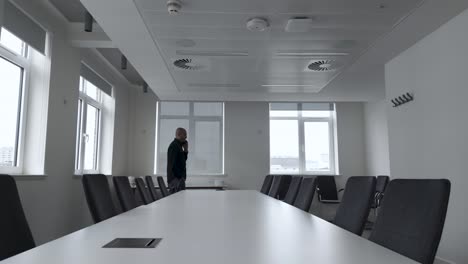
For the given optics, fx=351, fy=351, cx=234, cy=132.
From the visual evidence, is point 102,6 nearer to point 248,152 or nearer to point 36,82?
point 36,82

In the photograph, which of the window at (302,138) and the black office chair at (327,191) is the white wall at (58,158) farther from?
the black office chair at (327,191)

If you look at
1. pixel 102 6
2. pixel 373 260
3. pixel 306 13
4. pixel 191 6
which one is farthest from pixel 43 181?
pixel 373 260

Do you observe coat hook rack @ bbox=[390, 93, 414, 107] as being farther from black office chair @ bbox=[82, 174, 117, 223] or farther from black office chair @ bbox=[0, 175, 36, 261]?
black office chair @ bbox=[0, 175, 36, 261]

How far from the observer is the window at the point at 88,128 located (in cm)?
632

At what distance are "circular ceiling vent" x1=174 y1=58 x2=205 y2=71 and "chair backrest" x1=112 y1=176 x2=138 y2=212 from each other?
2.42m

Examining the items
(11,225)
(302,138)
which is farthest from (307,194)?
(302,138)

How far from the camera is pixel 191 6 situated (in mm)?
3453

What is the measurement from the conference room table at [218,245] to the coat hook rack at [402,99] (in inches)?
150

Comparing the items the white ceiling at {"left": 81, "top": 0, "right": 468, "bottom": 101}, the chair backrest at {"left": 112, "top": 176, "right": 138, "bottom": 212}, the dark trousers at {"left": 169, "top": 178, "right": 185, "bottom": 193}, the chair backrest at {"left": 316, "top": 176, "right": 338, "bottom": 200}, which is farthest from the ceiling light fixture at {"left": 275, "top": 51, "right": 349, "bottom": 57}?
the chair backrest at {"left": 316, "top": 176, "right": 338, "bottom": 200}

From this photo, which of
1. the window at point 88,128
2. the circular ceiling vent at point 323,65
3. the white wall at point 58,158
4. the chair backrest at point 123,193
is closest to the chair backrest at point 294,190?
the chair backrest at point 123,193

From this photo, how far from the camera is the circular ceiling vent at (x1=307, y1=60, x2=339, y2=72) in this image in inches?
201

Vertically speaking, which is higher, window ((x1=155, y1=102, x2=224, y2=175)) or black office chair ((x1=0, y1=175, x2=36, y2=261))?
window ((x1=155, y1=102, x2=224, y2=175))

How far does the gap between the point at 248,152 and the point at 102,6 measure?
234 inches

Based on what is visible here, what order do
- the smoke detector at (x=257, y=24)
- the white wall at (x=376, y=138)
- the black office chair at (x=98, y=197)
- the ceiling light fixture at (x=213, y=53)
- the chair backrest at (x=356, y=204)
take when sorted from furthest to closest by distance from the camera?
the white wall at (x=376, y=138), the ceiling light fixture at (x=213, y=53), the smoke detector at (x=257, y=24), the black office chair at (x=98, y=197), the chair backrest at (x=356, y=204)
